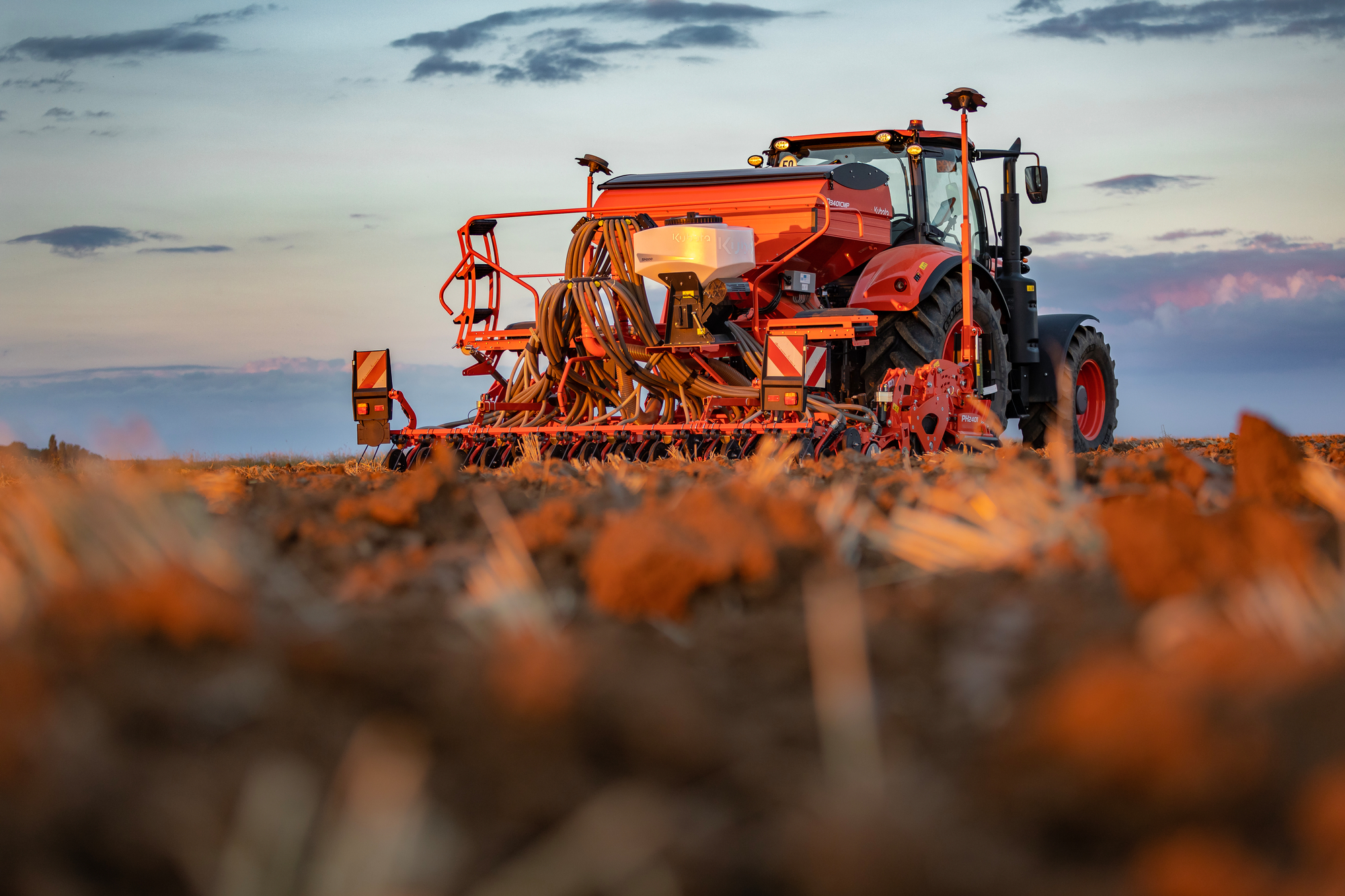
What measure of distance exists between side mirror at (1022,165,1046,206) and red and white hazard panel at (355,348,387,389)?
484cm

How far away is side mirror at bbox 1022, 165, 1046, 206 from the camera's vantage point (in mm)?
8336

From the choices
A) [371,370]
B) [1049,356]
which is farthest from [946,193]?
[371,370]

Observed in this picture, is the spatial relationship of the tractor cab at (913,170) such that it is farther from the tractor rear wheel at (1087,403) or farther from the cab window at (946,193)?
the tractor rear wheel at (1087,403)

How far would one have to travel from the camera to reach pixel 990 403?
8.53 meters

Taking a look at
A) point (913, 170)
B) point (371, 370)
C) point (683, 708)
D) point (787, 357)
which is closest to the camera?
point (683, 708)

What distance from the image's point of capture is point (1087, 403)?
11148 millimetres

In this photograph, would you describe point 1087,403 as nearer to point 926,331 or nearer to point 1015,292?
point 1015,292

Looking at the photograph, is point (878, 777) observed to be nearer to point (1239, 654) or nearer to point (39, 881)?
point (1239, 654)

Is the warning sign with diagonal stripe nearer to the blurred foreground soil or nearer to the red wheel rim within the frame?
the blurred foreground soil

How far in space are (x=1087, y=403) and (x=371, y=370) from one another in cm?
684

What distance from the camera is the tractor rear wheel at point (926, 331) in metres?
7.66

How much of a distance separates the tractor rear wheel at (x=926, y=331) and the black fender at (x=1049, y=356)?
1510 mm

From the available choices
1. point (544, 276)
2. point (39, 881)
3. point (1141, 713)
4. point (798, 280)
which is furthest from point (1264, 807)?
point (544, 276)

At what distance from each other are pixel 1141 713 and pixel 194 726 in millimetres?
826
